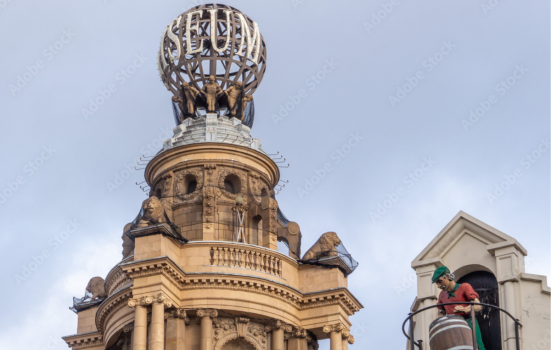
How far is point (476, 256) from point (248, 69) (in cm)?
3288

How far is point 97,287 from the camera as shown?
51.1 meters

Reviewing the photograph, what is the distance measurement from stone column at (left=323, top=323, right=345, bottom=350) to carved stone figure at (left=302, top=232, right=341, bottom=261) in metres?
2.88

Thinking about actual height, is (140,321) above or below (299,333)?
below

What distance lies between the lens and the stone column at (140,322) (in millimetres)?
43469

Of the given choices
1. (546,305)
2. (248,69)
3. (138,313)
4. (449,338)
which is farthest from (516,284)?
(248,69)

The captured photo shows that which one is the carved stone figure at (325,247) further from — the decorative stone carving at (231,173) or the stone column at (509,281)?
the stone column at (509,281)

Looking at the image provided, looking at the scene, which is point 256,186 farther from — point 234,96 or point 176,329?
point 176,329

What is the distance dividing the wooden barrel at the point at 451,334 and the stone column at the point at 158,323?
24.4m

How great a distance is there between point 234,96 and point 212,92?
1.02 m

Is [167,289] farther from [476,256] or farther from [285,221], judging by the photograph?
[476,256]

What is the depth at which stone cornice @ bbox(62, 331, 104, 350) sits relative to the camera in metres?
50.2

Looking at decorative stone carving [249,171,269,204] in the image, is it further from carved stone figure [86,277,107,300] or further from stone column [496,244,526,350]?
stone column [496,244,526,350]

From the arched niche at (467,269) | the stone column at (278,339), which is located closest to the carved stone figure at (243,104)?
the stone column at (278,339)

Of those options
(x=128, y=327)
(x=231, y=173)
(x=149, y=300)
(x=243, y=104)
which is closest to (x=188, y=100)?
(x=243, y=104)
